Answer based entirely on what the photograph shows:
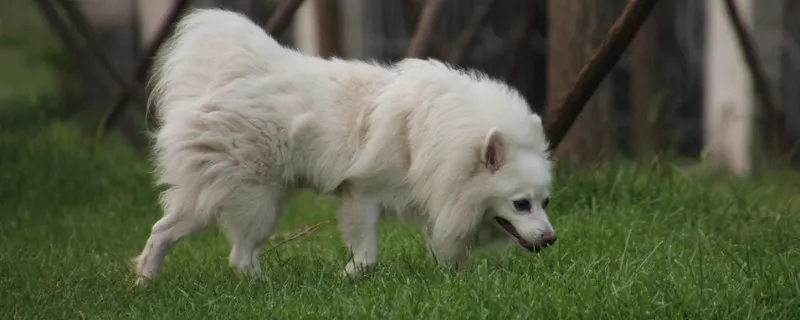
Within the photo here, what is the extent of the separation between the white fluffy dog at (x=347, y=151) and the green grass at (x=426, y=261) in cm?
20

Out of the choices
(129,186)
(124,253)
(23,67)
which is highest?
(124,253)

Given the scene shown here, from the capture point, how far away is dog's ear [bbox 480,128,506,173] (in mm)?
6457

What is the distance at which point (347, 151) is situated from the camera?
6.69 m

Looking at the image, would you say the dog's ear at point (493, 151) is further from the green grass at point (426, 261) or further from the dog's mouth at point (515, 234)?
the green grass at point (426, 261)

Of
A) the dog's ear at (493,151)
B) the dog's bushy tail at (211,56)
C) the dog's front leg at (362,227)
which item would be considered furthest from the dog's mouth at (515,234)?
the dog's bushy tail at (211,56)

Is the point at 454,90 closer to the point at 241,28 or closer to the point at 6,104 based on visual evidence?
the point at 241,28

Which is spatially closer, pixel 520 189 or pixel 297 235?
pixel 520 189

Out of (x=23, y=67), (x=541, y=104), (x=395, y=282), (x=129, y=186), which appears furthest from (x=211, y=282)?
(x=23, y=67)

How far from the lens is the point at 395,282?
5961mm

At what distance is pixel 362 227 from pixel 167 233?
932 millimetres

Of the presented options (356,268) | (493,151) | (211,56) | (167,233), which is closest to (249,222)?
(167,233)

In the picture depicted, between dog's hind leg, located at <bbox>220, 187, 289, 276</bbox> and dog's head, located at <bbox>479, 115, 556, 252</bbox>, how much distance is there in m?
1.00

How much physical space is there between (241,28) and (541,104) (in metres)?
8.65

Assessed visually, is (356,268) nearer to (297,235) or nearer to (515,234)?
A: (515,234)
